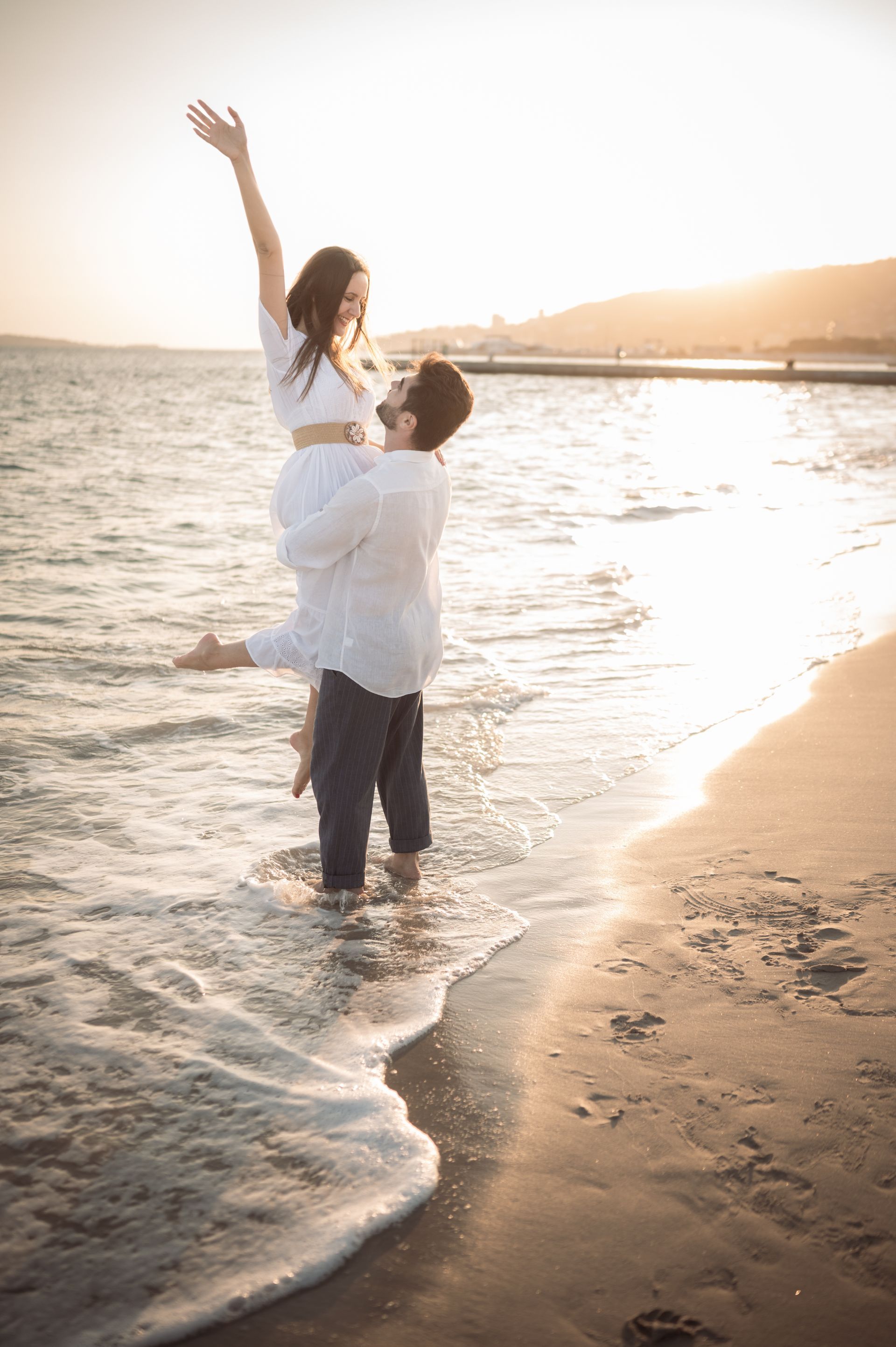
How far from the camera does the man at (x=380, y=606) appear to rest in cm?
285

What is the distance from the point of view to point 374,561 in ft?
9.64

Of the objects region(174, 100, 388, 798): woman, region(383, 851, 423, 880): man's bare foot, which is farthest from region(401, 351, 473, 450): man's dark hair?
region(383, 851, 423, 880): man's bare foot

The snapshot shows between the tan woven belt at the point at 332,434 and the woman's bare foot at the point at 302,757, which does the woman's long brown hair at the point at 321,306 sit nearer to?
the tan woven belt at the point at 332,434

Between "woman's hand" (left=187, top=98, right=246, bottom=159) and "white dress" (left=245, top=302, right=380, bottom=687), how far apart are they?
0.50 m

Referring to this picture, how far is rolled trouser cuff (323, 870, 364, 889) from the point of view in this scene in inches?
124

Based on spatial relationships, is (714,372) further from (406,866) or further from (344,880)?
(344,880)

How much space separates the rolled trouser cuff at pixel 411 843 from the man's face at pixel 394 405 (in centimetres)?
138

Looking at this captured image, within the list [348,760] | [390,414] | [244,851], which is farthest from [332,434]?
[244,851]

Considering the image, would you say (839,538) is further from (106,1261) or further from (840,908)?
(106,1261)

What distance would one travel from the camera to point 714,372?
7688 centimetres

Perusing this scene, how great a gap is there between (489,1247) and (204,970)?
1282 mm

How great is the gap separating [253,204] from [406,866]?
7.40 ft

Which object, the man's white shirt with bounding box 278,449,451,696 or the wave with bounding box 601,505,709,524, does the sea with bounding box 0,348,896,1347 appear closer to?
the wave with bounding box 601,505,709,524

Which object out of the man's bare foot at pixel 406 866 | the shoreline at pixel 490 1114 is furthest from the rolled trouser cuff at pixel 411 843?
the shoreline at pixel 490 1114
